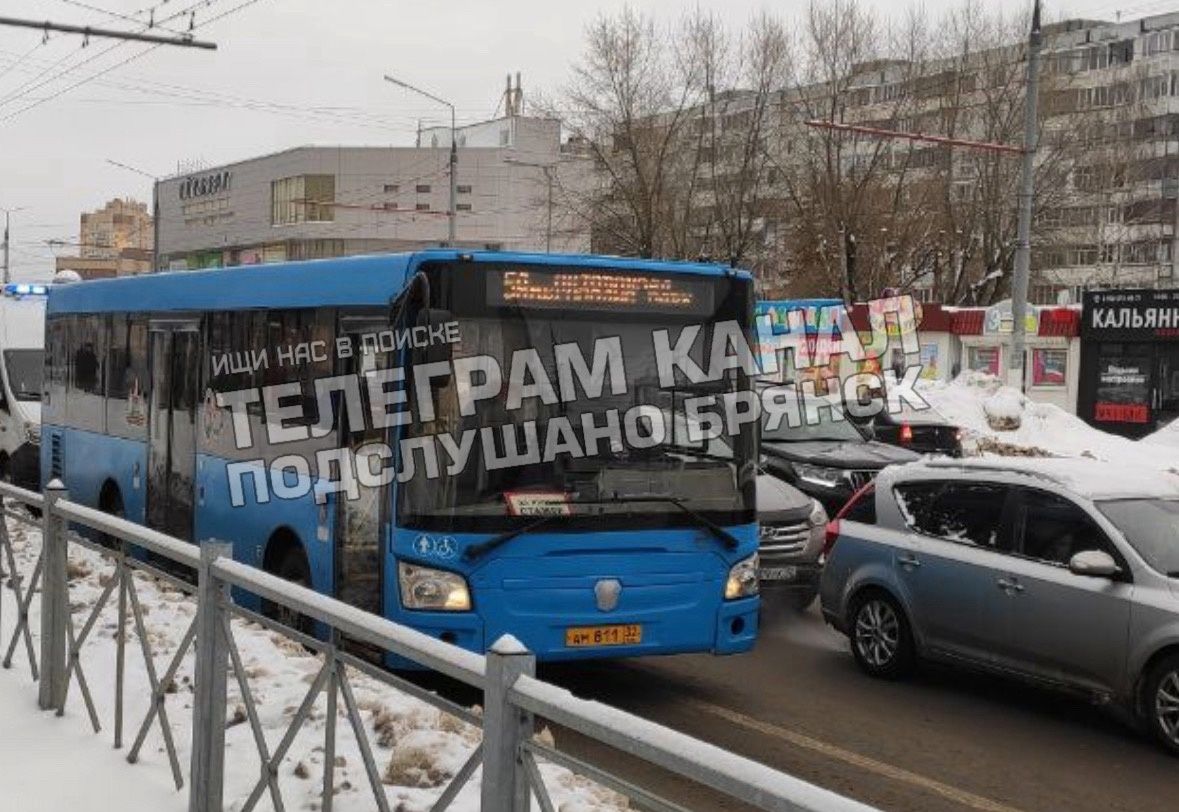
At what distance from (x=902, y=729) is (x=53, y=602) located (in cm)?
486

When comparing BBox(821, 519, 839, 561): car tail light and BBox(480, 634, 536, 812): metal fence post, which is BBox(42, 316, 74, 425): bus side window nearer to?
BBox(821, 519, 839, 561): car tail light

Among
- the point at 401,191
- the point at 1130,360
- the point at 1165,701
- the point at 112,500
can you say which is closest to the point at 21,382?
the point at 112,500

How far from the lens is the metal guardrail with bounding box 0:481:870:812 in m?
2.75

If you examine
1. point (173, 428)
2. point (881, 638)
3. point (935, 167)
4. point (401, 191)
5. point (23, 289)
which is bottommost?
point (881, 638)

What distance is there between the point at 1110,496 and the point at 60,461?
11.2 m

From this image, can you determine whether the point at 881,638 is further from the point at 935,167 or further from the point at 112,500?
the point at 935,167

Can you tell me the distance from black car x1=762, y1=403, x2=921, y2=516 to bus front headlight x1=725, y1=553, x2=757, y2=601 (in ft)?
21.2

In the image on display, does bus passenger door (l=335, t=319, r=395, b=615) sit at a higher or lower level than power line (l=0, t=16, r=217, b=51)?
lower

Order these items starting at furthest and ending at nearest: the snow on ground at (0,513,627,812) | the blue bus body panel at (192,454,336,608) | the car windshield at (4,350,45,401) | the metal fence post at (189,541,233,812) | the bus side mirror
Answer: the car windshield at (4,350,45,401), the blue bus body panel at (192,454,336,608), the bus side mirror, the metal fence post at (189,541,233,812), the snow on ground at (0,513,627,812)

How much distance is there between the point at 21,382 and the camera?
18.9 metres

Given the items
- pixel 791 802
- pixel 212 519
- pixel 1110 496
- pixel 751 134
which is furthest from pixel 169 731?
pixel 751 134

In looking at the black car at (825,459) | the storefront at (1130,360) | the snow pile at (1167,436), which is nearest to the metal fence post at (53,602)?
the black car at (825,459)

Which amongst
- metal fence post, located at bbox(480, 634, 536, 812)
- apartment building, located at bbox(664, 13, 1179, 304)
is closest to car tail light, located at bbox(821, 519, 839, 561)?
metal fence post, located at bbox(480, 634, 536, 812)

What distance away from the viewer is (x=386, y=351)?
7.73m
